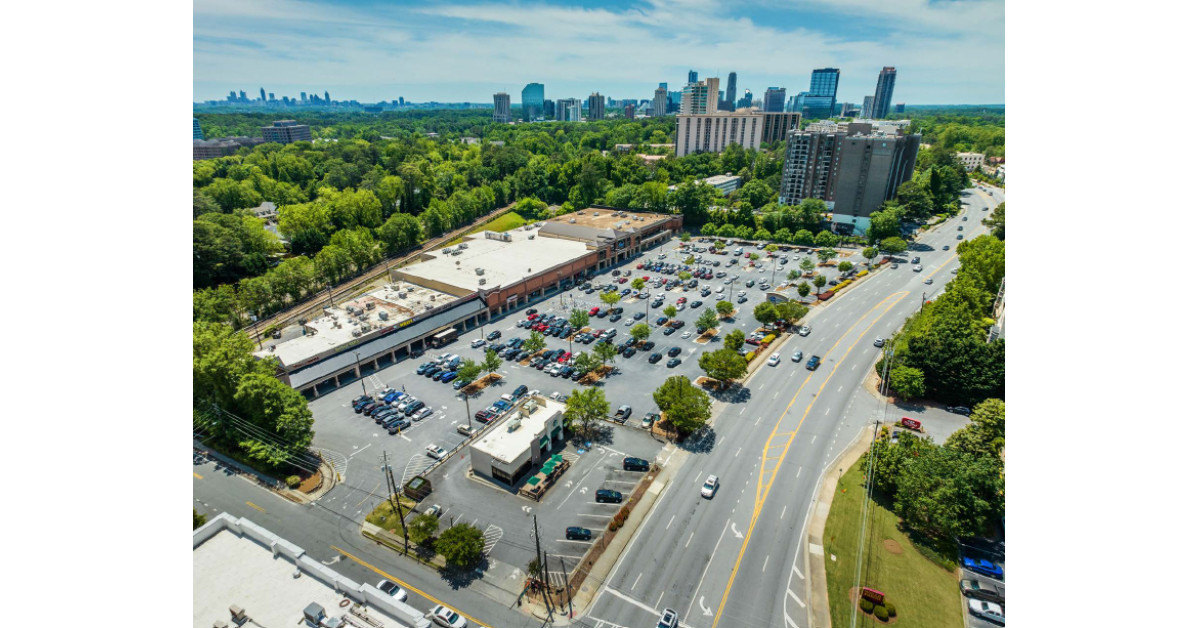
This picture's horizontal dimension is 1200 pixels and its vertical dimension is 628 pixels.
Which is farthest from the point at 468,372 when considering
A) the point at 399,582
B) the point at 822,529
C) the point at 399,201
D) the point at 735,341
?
the point at 399,201

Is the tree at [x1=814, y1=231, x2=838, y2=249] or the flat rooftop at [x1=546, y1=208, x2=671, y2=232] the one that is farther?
the flat rooftop at [x1=546, y1=208, x2=671, y2=232]

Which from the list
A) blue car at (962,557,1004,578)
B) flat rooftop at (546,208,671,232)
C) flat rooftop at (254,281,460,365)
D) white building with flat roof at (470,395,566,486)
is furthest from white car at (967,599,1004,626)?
flat rooftop at (546,208,671,232)

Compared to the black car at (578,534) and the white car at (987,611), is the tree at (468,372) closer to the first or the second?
the black car at (578,534)

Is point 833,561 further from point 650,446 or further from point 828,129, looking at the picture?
point 828,129

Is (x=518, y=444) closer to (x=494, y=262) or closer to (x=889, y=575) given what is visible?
(x=889, y=575)

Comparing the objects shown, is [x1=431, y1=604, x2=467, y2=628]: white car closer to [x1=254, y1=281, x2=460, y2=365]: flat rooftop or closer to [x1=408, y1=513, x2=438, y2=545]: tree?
[x1=408, y1=513, x2=438, y2=545]: tree
